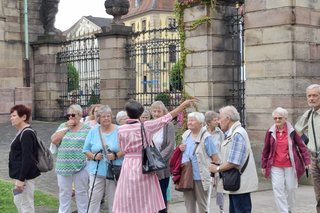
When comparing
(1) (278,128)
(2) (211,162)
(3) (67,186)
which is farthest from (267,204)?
(3) (67,186)

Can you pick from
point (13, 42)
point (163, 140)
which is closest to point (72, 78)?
point (13, 42)

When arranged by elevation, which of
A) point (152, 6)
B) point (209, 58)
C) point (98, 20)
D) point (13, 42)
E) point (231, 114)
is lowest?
point (231, 114)

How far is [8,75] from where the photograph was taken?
78.7 ft

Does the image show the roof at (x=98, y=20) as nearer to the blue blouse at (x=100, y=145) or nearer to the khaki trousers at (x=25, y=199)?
the blue blouse at (x=100, y=145)

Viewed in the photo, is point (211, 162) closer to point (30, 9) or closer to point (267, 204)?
point (267, 204)

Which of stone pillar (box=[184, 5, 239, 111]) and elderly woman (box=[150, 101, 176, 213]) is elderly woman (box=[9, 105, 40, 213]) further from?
stone pillar (box=[184, 5, 239, 111])

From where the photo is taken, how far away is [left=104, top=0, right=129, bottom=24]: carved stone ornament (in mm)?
20375

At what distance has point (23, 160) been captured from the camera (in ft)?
24.9

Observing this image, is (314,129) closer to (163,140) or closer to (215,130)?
(215,130)

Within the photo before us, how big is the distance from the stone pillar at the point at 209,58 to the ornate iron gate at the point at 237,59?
0.11 m

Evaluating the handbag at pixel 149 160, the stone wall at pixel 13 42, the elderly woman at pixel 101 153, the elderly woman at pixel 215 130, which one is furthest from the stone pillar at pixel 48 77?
the handbag at pixel 149 160

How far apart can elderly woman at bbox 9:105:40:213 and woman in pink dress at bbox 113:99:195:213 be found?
141 centimetres

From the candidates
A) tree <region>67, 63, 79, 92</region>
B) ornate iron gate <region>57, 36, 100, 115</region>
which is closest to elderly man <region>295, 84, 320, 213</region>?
ornate iron gate <region>57, 36, 100, 115</region>

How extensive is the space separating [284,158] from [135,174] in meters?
2.64
